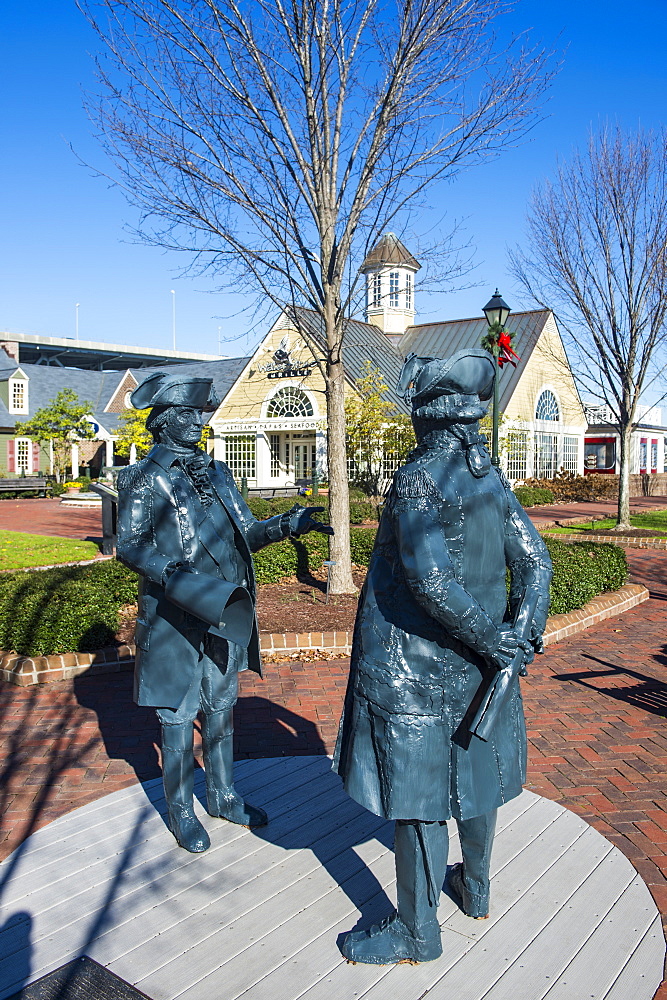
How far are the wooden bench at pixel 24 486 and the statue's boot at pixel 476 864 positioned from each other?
27.9 metres

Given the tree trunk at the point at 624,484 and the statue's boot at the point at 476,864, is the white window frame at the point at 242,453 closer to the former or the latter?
the tree trunk at the point at 624,484

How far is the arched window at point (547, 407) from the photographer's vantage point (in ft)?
93.8

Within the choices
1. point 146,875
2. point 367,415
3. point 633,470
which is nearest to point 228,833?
point 146,875

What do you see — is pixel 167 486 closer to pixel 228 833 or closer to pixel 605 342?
pixel 228 833

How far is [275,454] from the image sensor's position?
2895 cm

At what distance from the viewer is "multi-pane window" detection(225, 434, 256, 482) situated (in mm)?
28909

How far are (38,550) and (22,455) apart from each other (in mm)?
23696

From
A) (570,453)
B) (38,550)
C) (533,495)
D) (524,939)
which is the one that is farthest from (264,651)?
(570,453)

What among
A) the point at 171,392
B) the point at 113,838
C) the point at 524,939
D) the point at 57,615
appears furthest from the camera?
the point at 57,615

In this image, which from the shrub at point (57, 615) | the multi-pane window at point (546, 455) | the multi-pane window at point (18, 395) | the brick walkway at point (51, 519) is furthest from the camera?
the multi-pane window at point (18, 395)

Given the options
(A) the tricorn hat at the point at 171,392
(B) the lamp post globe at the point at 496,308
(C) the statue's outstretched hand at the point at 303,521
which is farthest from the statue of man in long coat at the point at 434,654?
(B) the lamp post globe at the point at 496,308

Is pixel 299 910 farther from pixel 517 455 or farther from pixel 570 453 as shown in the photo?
pixel 570 453

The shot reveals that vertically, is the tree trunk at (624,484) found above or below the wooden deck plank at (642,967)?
above

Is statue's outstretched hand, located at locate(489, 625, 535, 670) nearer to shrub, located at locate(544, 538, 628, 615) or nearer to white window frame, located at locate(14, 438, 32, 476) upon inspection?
shrub, located at locate(544, 538, 628, 615)
